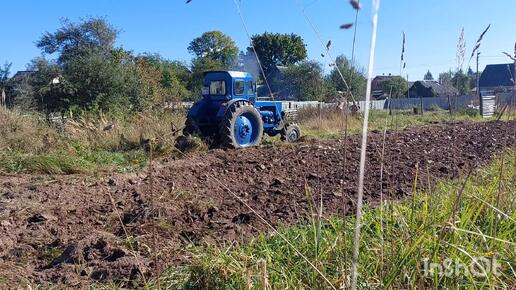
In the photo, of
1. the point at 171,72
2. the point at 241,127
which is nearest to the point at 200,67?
the point at 171,72

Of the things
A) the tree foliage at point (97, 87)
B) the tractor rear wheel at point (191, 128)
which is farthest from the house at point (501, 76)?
the tree foliage at point (97, 87)

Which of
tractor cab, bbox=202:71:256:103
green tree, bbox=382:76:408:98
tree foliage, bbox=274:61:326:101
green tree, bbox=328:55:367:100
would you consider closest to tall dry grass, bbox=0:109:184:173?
tractor cab, bbox=202:71:256:103

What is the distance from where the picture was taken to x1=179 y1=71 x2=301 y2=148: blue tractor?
435 inches

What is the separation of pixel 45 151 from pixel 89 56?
25.9ft

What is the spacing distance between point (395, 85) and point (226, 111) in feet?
24.8

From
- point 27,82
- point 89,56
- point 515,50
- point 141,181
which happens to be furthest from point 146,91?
point 515,50

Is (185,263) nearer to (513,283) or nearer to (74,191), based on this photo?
(513,283)

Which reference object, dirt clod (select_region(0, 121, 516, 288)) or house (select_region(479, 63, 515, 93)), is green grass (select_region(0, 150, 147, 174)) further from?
house (select_region(479, 63, 515, 93))

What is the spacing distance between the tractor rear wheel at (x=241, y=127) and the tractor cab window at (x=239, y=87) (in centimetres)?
41

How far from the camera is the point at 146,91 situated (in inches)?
703

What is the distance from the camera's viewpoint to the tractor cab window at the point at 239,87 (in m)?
11.6

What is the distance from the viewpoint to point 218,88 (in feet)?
38.3

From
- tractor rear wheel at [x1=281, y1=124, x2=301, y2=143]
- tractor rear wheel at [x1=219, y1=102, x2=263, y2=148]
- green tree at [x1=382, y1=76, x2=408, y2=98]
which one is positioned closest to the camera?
green tree at [x1=382, y1=76, x2=408, y2=98]

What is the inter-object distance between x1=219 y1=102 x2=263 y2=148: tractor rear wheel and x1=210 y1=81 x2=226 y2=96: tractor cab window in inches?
26.6
